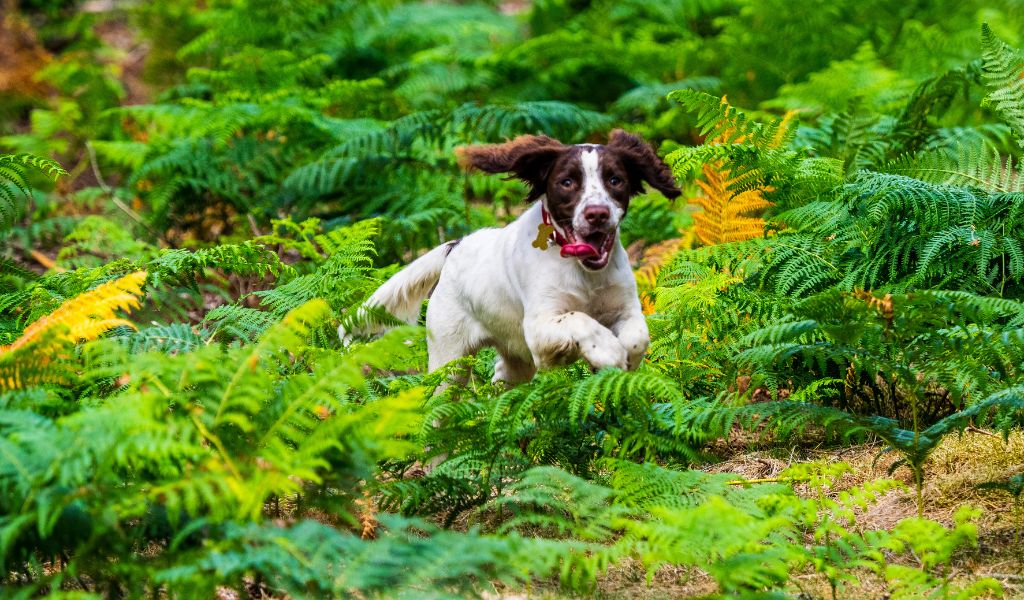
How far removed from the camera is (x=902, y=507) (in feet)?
13.3

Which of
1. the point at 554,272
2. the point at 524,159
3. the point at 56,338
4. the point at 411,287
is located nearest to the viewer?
the point at 56,338

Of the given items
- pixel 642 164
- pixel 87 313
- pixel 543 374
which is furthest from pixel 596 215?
pixel 87 313

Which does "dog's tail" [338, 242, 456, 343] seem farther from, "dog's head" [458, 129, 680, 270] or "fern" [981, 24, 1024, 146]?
"fern" [981, 24, 1024, 146]

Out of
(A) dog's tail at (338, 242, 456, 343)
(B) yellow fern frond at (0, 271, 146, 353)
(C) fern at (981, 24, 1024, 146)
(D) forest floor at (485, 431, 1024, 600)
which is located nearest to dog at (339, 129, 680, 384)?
(A) dog's tail at (338, 242, 456, 343)

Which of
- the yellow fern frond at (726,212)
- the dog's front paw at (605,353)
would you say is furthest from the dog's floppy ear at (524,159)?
the yellow fern frond at (726,212)

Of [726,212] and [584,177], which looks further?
[726,212]

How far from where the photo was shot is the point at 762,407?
13.1 feet

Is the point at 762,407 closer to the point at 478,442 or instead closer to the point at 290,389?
the point at 478,442

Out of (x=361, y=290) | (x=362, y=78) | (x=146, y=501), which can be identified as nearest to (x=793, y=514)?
(x=146, y=501)

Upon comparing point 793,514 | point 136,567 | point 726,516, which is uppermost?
point 136,567

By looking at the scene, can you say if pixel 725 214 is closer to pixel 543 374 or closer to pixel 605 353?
pixel 605 353

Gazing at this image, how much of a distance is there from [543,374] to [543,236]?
732mm

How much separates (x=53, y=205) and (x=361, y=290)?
14.7 feet

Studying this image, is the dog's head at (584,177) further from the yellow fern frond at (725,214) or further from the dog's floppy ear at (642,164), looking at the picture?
the yellow fern frond at (725,214)
